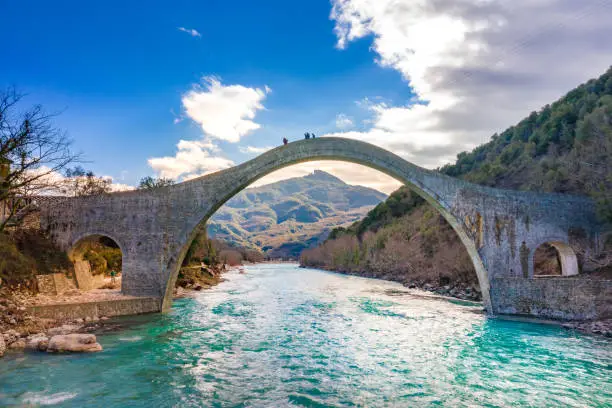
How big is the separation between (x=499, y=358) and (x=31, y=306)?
47.6ft

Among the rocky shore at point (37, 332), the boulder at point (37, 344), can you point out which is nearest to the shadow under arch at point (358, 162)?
the rocky shore at point (37, 332)

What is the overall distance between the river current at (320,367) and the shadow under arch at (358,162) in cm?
375

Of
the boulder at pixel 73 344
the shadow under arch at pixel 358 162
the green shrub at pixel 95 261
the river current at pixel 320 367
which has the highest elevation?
the shadow under arch at pixel 358 162

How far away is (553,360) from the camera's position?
10031 millimetres

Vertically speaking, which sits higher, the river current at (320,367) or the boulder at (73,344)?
the boulder at (73,344)

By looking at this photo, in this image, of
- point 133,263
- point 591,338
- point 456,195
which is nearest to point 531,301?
point 591,338

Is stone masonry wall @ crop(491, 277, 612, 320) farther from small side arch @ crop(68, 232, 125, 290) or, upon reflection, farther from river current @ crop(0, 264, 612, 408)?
small side arch @ crop(68, 232, 125, 290)

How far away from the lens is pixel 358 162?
1784 centimetres

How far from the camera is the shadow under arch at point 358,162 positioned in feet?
54.1

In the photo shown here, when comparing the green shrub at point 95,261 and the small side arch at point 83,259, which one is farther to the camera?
the green shrub at point 95,261

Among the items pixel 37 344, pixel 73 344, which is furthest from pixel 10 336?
pixel 73 344

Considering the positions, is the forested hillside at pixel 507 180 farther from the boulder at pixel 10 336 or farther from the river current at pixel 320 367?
the boulder at pixel 10 336

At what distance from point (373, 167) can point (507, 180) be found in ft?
71.8

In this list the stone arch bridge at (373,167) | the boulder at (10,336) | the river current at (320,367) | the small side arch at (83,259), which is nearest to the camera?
the river current at (320,367)
